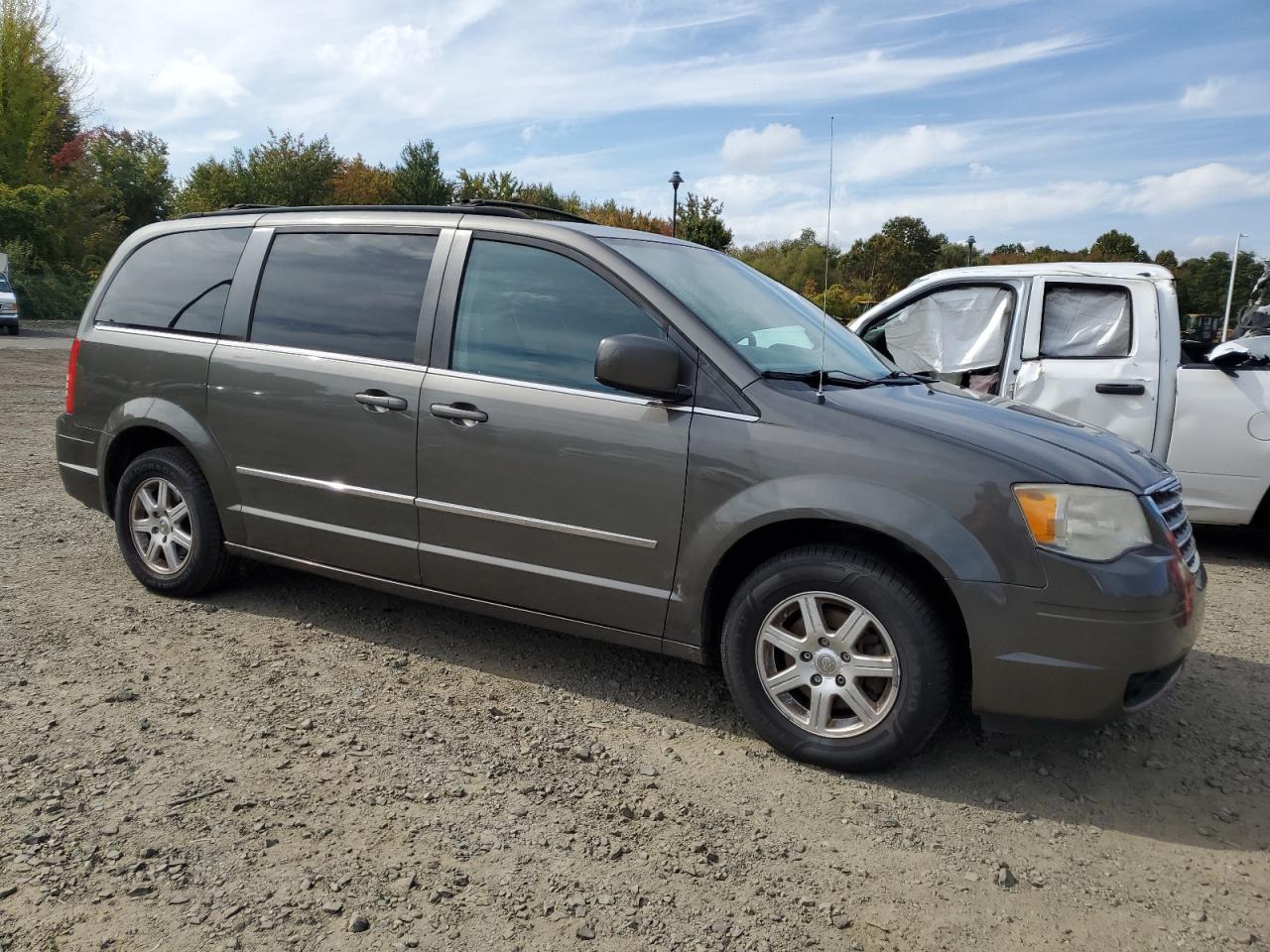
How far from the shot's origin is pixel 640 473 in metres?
3.42

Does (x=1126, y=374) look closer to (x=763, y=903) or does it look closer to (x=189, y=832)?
(x=763, y=903)

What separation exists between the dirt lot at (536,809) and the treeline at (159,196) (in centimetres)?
2279

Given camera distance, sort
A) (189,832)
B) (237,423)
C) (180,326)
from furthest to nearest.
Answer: (180,326), (237,423), (189,832)

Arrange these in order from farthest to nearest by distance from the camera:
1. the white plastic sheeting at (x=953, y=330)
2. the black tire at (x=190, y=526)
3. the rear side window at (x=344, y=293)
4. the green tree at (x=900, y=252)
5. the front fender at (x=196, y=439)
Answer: the green tree at (x=900, y=252)
the white plastic sheeting at (x=953, y=330)
the black tire at (x=190, y=526)
the front fender at (x=196, y=439)
the rear side window at (x=344, y=293)

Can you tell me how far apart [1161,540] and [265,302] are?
3.72m

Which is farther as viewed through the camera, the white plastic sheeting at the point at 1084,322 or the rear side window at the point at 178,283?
the white plastic sheeting at the point at 1084,322

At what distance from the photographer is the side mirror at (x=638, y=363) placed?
330cm

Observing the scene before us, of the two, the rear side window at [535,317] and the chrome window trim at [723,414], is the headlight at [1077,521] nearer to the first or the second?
the chrome window trim at [723,414]

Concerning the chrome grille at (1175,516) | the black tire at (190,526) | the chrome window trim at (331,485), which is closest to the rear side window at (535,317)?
the chrome window trim at (331,485)

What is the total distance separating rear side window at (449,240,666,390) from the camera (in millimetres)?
3621

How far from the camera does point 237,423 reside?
4.37 m

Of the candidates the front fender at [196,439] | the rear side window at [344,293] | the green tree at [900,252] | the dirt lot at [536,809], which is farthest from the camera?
the green tree at [900,252]

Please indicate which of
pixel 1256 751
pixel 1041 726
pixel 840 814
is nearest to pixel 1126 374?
pixel 1256 751

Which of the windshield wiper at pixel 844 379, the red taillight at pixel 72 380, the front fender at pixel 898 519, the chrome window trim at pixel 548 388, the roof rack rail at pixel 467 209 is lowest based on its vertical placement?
the front fender at pixel 898 519
